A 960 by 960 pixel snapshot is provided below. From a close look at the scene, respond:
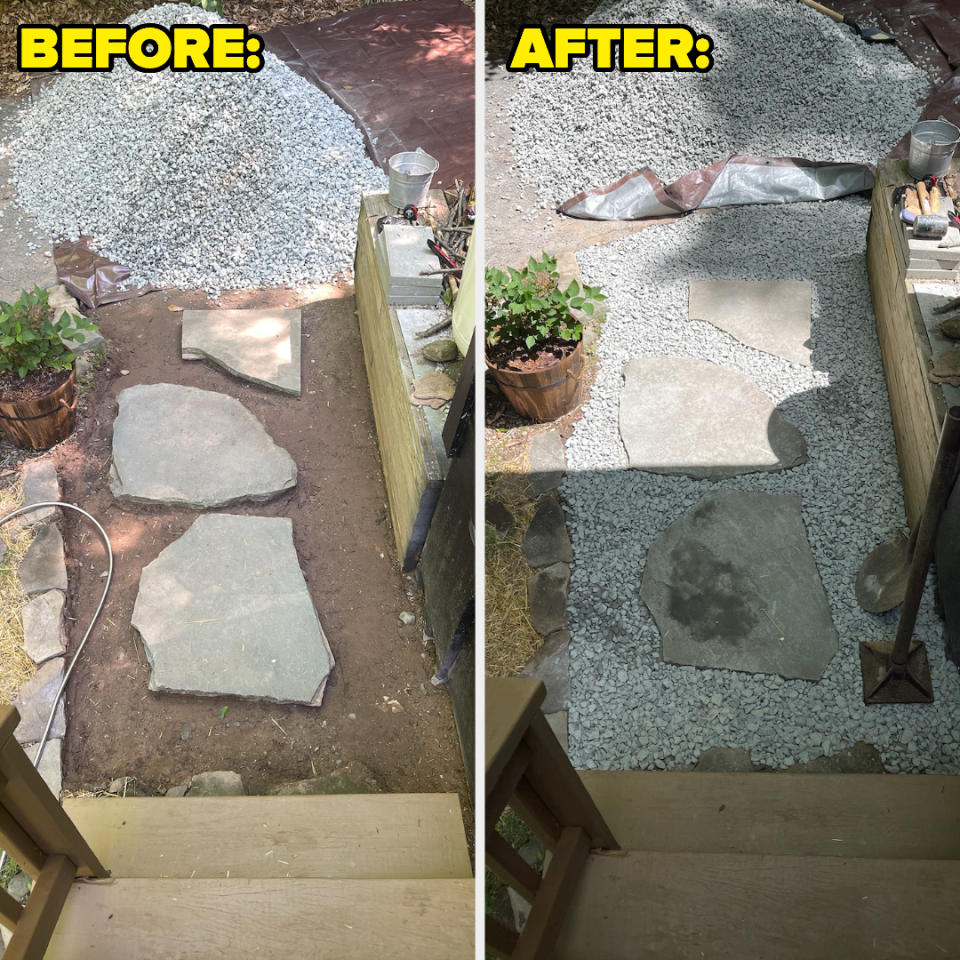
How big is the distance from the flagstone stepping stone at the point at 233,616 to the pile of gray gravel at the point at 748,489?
3.10 ft

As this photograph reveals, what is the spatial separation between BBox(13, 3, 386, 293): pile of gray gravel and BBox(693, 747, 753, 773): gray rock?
3.20 metres

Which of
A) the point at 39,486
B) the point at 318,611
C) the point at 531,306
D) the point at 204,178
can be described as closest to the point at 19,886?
the point at 318,611

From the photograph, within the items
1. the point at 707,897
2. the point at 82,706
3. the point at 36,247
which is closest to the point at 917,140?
the point at 707,897

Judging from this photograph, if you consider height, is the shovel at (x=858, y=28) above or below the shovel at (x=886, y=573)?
above

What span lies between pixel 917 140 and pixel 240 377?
308cm

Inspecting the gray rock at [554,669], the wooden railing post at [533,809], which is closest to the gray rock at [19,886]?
the gray rock at [554,669]

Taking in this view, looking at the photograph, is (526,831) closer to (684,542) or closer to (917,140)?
(684,542)

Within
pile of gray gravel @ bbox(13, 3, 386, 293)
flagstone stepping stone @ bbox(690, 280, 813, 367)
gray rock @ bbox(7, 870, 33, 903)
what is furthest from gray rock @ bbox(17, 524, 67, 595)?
flagstone stepping stone @ bbox(690, 280, 813, 367)

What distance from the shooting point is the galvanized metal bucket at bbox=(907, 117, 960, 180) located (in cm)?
404

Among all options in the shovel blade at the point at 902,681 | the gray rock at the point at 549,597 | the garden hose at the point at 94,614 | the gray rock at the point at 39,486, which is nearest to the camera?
the shovel blade at the point at 902,681

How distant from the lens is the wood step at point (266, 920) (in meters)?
2.00

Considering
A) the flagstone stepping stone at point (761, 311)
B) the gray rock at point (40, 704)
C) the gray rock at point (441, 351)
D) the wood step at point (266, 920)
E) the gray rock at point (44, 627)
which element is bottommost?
the gray rock at point (40, 704)

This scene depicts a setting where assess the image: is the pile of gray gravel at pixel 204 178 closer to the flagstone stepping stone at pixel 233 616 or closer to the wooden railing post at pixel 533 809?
the flagstone stepping stone at pixel 233 616

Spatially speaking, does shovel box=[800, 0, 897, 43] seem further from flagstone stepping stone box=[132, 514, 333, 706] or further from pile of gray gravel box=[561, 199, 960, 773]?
flagstone stepping stone box=[132, 514, 333, 706]
